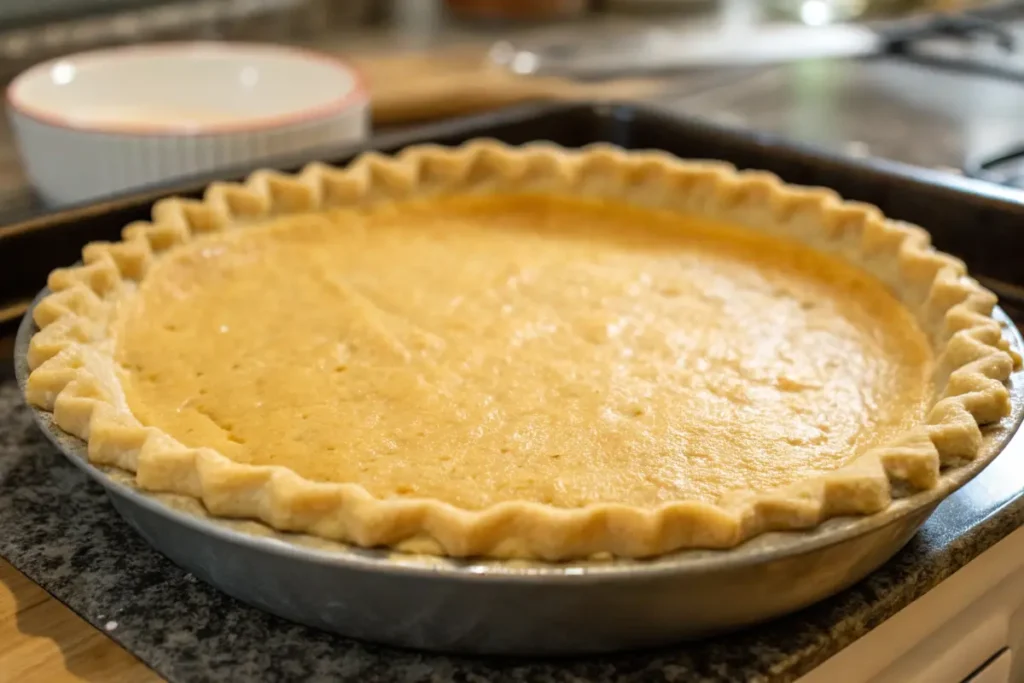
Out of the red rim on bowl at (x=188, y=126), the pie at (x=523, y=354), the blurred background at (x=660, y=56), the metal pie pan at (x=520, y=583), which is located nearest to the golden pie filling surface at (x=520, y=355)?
the pie at (x=523, y=354)

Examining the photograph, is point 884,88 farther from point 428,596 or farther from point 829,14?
point 428,596

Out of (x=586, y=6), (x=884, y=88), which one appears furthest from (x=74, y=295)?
(x=586, y=6)

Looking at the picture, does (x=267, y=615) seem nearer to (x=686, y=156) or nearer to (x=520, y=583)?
(x=520, y=583)

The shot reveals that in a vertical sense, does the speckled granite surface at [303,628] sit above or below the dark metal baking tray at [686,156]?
below

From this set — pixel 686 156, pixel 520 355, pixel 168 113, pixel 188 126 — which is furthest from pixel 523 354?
pixel 168 113

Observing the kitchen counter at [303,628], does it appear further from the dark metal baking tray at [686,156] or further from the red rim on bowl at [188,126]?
the red rim on bowl at [188,126]

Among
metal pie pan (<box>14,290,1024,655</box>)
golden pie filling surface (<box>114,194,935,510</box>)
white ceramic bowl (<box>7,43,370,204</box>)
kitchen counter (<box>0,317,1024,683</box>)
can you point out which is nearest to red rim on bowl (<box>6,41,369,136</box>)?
white ceramic bowl (<box>7,43,370,204</box>)

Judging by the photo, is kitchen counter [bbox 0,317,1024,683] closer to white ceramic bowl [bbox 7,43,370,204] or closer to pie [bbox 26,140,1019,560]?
pie [bbox 26,140,1019,560]
